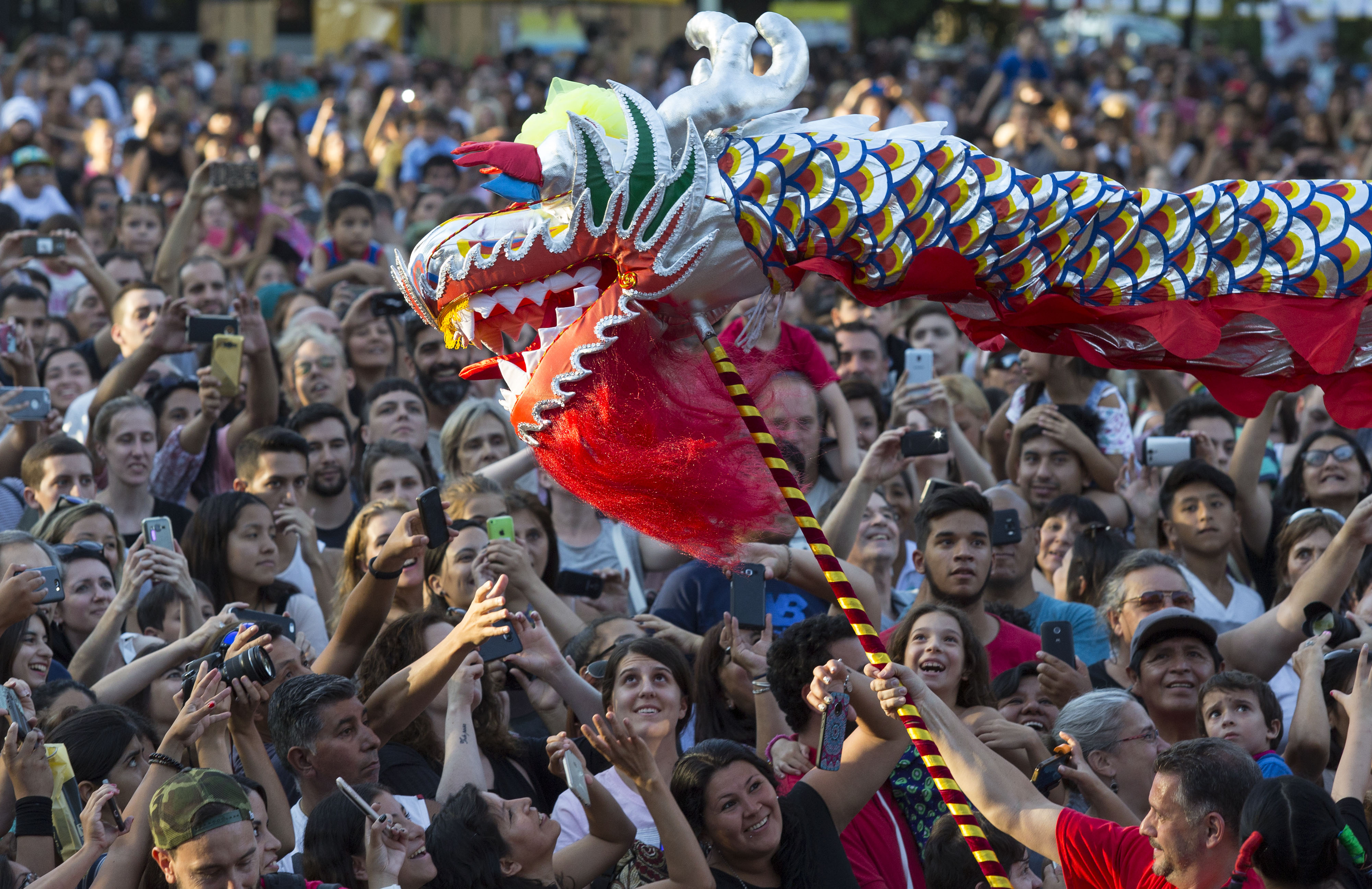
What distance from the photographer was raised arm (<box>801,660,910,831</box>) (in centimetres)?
410

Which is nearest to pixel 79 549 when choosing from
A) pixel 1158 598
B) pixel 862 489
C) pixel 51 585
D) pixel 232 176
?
pixel 51 585

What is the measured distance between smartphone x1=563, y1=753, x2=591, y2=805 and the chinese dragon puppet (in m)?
0.94

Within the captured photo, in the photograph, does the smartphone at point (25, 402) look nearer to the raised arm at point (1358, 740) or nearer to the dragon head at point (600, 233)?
the dragon head at point (600, 233)

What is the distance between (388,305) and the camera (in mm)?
7477

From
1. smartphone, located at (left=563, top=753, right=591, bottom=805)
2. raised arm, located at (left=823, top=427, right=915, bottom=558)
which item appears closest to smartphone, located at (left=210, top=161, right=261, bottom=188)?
raised arm, located at (left=823, top=427, right=915, bottom=558)

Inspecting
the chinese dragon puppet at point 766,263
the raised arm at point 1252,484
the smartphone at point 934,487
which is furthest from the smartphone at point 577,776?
the raised arm at point 1252,484

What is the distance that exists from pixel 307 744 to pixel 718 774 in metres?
1.07

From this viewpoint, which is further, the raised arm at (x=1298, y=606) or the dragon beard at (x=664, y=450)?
the raised arm at (x=1298, y=606)

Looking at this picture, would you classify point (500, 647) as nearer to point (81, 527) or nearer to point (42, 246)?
point (81, 527)

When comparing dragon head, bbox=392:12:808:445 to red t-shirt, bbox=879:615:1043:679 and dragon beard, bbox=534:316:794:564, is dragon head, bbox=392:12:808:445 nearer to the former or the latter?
dragon beard, bbox=534:316:794:564

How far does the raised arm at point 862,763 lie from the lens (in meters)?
4.10

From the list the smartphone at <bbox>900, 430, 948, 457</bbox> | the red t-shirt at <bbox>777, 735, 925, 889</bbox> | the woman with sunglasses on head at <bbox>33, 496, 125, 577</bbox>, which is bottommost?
the red t-shirt at <bbox>777, 735, 925, 889</bbox>

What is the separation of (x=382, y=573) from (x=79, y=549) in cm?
110

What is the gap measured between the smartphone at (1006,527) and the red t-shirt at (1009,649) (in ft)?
1.27
